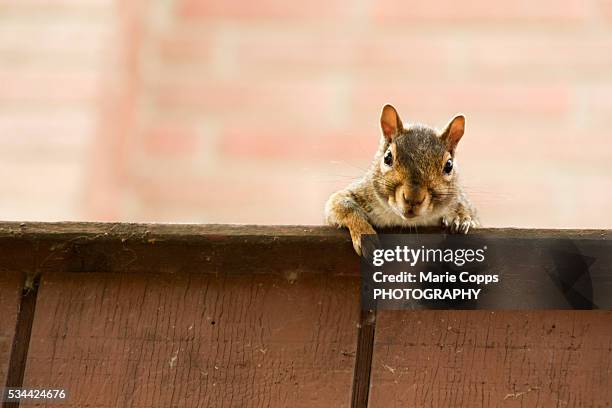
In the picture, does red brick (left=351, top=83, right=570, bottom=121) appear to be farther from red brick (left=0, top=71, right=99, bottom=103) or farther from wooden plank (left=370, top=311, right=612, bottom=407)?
wooden plank (left=370, top=311, right=612, bottom=407)

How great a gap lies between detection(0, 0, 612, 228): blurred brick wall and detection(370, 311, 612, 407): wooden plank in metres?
0.90

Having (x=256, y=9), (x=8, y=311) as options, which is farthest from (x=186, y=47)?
(x=8, y=311)

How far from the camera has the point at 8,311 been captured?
1049 mm

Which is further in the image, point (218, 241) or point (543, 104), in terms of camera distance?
point (543, 104)

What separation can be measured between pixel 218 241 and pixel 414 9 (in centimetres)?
123

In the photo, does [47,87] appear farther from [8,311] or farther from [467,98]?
[8,311]

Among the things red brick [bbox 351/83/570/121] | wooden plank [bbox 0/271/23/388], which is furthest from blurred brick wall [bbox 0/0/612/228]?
wooden plank [bbox 0/271/23/388]

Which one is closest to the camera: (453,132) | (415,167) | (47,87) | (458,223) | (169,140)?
(458,223)

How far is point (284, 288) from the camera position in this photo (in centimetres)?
103

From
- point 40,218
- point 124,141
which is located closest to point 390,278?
point 40,218

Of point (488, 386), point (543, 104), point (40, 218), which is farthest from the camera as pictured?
point (543, 104)

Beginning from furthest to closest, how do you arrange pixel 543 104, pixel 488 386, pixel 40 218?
pixel 543 104 → pixel 40 218 → pixel 488 386

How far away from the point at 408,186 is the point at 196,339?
0.40 meters

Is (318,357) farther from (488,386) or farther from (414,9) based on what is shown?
(414,9)
